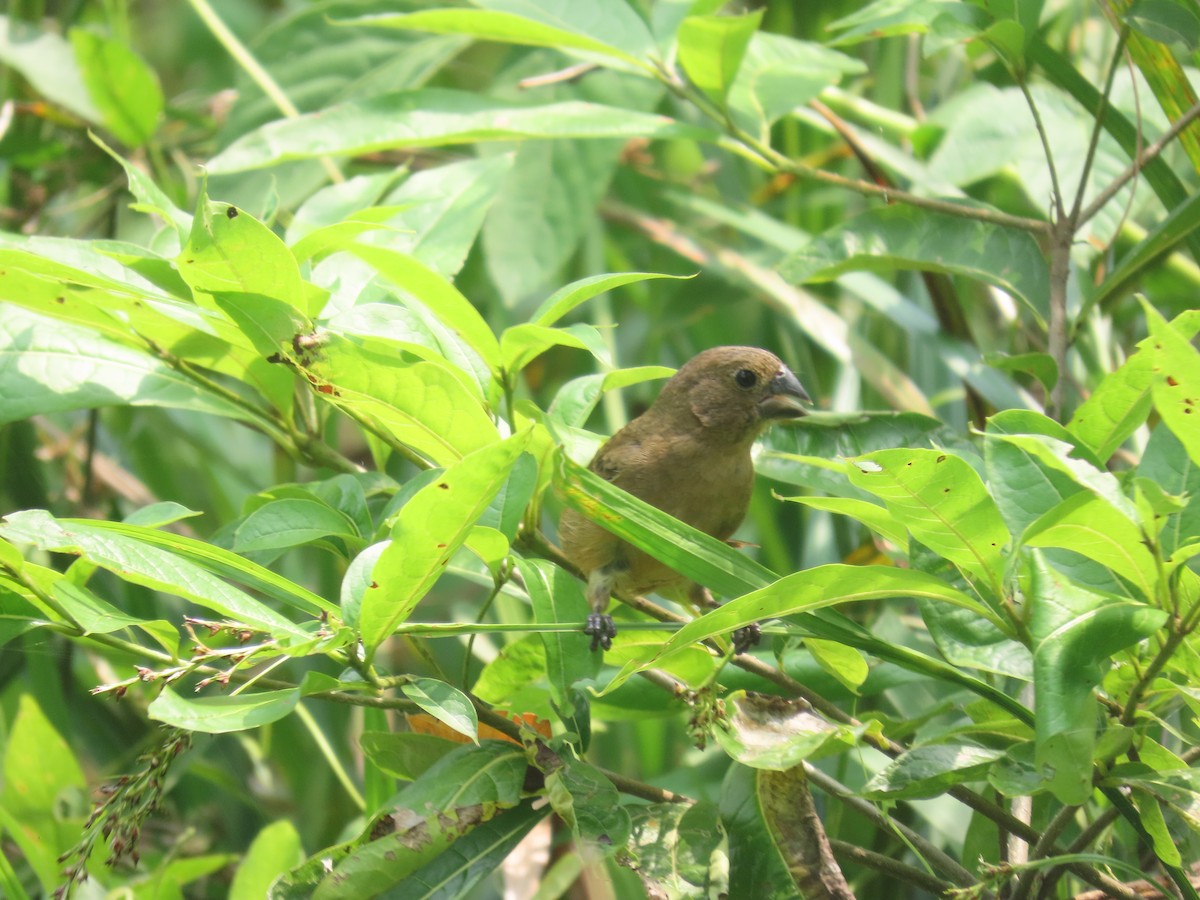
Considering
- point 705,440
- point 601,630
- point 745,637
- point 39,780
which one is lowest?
point 39,780

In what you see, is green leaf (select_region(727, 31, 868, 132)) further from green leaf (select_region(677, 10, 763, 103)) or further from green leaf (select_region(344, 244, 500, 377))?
green leaf (select_region(344, 244, 500, 377))

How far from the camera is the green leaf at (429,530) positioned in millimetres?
1218

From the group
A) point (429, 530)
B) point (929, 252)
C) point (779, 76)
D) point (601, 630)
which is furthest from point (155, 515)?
point (779, 76)

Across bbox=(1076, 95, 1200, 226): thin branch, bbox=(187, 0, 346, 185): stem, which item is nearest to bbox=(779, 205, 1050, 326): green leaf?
bbox=(1076, 95, 1200, 226): thin branch

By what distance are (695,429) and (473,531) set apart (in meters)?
1.36

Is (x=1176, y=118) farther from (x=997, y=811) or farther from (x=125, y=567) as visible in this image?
(x=125, y=567)

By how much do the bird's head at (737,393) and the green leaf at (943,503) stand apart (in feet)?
4.28

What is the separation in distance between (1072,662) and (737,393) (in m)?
1.52

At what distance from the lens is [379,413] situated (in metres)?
1.50

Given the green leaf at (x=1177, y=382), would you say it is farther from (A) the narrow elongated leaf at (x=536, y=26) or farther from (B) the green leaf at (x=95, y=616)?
(A) the narrow elongated leaf at (x=536, y=26)

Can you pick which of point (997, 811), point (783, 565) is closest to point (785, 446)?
point (997, 811)

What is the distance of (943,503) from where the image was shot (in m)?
1.30

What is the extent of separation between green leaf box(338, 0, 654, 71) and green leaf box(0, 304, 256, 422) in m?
0.71

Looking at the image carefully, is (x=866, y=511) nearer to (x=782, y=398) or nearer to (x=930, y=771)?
(x=930, y=771)
